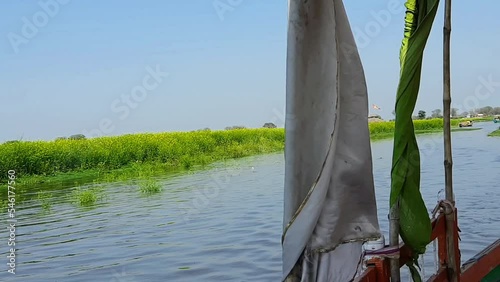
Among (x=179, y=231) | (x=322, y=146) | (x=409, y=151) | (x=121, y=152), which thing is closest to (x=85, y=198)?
(x=179, y=231)

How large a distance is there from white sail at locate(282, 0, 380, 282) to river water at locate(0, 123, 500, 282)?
3.55 m

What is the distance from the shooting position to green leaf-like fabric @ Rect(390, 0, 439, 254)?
141 centimetres

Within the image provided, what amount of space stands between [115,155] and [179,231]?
31.3 ft

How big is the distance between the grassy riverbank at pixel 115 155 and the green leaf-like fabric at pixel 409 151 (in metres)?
14.0

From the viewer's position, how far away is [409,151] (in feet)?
4.71

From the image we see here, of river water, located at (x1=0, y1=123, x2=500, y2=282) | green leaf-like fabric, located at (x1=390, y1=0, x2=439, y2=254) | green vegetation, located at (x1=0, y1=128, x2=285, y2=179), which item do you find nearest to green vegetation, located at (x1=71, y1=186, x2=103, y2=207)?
river water, located at (x1=0, y1=123, x2=500, y2=282)

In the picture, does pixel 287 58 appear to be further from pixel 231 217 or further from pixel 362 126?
pixel 231 217

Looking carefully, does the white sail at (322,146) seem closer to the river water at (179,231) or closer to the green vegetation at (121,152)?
the river water at (179,231)

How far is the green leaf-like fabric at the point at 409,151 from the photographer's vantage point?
1414 millimetres

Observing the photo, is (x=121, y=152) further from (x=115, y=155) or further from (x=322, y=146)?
(x=322, y=146)

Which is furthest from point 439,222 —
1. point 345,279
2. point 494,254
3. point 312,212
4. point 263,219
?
point 263,219

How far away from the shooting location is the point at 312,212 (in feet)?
3.71

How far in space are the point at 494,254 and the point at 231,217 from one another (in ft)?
27.8

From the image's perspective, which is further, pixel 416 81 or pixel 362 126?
pixel 416 81
